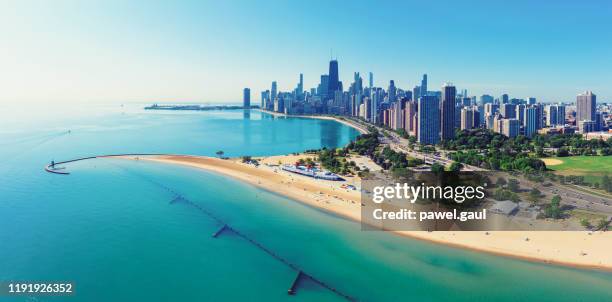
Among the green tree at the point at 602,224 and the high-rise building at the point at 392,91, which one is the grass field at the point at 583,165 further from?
the high-rise building at the point at 392,91

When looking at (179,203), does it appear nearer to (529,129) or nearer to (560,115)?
(529,129)

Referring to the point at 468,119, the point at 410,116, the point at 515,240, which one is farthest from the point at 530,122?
the point at 515,240

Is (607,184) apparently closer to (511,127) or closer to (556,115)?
(511,127)

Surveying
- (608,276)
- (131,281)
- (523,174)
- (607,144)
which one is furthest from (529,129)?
(131,281)

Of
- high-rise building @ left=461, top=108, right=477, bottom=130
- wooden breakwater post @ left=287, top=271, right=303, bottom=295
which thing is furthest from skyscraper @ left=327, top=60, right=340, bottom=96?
wooden breakwater post @ left=287, top=271, right=303, bottom=295

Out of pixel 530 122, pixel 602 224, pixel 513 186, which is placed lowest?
pixel 602 224

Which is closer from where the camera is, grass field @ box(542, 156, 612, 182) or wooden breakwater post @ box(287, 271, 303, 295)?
wooden breakwater post @ box(287, 271, 303, 295)

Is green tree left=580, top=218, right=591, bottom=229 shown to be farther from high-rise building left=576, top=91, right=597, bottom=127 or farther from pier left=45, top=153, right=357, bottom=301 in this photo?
high-rise building left=576, top=91, right=597, bottom=127
